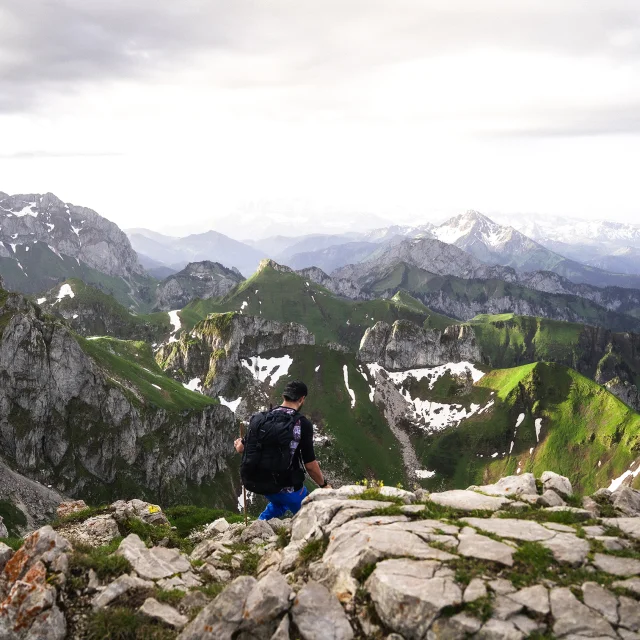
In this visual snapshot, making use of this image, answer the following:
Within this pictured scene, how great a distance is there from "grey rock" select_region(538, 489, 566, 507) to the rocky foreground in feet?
0.31

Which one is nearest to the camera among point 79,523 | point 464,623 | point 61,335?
point 464,623

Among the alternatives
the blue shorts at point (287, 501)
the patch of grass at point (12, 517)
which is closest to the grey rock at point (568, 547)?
the blue shorts at point (287, 501)

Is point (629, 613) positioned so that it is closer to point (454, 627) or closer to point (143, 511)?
point (454, 627)

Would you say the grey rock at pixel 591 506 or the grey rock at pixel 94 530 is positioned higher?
the grey rock at pixel 591 506

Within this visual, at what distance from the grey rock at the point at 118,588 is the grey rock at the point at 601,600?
38.4 feet

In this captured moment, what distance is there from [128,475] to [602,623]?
14485 cm

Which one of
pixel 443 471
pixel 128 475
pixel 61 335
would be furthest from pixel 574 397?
pixel 61 335

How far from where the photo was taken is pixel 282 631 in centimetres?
995

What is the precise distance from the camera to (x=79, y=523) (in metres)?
23.2

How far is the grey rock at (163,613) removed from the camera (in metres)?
10.9

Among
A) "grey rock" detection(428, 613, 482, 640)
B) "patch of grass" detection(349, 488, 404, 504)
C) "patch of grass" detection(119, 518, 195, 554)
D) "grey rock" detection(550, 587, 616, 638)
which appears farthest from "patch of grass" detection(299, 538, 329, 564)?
"patch of grass" detection(119, 518, 195, 554)

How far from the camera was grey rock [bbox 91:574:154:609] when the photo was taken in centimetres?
1167

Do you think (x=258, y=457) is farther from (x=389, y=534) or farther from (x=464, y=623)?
(x=464, y=623)

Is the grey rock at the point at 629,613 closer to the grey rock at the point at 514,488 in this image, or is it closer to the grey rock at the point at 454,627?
the grey rock at the point at 454,627
